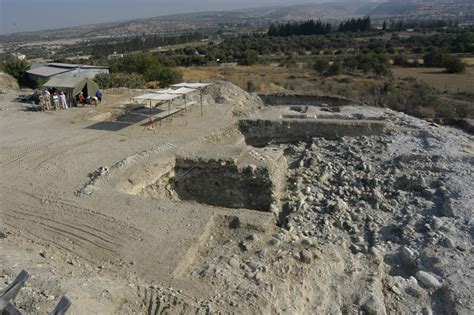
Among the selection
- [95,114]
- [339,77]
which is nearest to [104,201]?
[95,114]

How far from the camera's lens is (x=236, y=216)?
10.3m

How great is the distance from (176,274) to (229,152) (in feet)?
23.0

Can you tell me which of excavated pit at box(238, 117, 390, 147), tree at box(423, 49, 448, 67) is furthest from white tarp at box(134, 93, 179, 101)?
tree at box(423, 49, 448, 67)

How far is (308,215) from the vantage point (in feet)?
40.9

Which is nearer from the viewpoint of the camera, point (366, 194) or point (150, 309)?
point (150, 309)

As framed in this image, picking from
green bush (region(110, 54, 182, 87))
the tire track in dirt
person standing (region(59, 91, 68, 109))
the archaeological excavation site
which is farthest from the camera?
green bush (region(110, 54, 182, 87))

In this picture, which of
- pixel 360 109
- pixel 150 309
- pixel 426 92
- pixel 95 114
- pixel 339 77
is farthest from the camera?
pixel 339 77

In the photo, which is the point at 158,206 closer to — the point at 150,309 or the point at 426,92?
the point at 150,309

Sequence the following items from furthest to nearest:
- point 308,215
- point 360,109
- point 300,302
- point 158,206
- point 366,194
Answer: point 360,109 < point 366,194 < point 308,215 < point 158,206 < point 300,302

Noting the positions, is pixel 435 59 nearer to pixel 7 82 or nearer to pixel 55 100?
pixel 55 100

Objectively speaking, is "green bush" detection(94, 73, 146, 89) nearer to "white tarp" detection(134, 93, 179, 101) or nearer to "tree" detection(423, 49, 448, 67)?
"white tarp" detection(134, 93, 179, 101)

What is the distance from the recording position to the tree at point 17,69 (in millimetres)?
32500

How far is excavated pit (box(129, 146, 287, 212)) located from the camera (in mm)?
13891

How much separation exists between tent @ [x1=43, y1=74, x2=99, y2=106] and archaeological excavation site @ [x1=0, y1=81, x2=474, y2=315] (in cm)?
240
